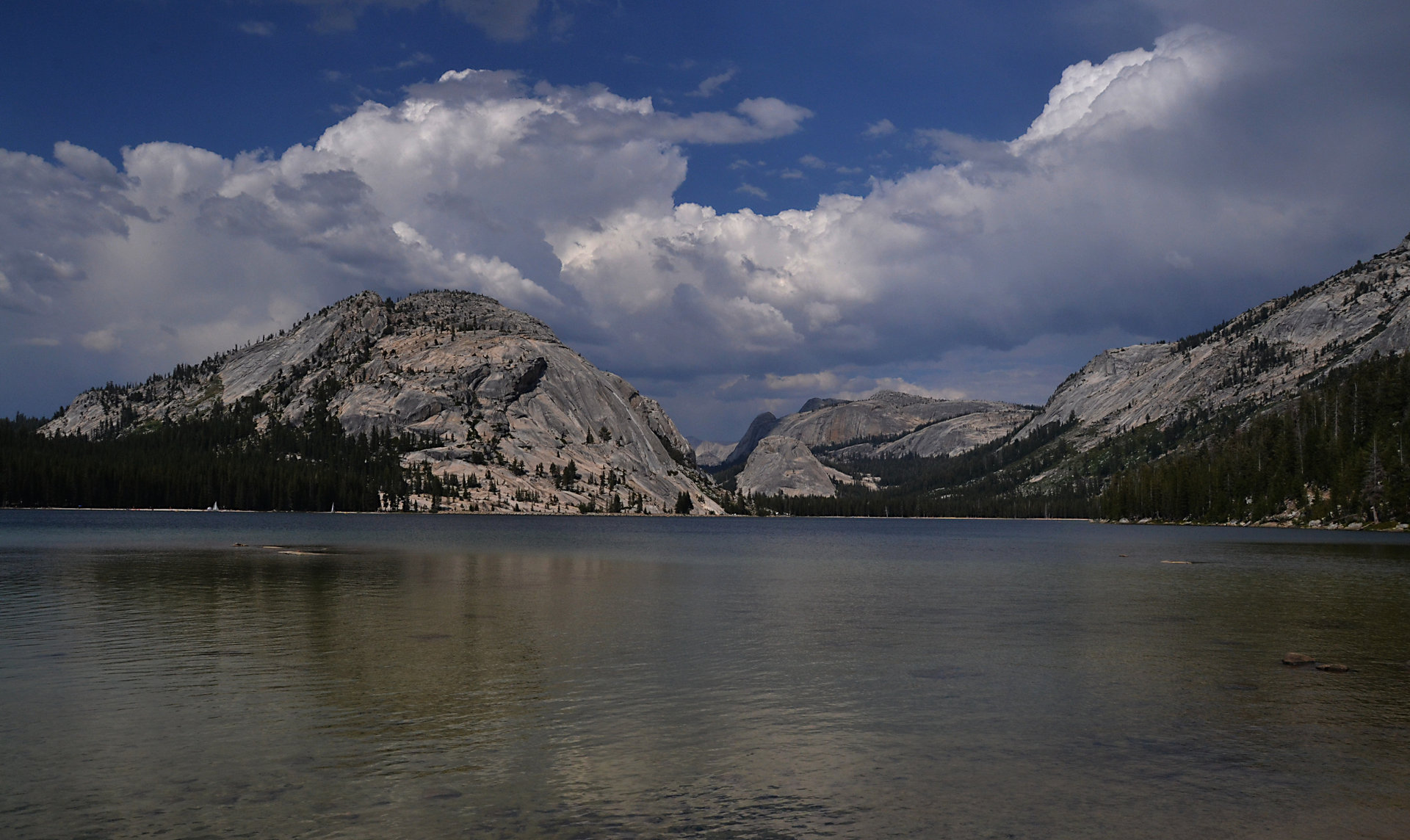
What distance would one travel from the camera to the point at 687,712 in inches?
1177

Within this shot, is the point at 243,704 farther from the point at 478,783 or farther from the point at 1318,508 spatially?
the point at 1318,508

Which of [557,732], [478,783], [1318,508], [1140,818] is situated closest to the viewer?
[1140,818]

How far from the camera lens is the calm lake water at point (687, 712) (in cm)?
2023

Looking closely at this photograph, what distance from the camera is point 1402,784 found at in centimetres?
2289

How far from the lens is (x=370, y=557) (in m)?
98.9

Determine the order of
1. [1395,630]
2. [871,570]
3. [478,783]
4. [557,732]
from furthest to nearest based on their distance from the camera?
[871,570] < [1395,630] < [557,732] < [478,783]

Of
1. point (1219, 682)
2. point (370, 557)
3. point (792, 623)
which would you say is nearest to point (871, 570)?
point (792, 623)

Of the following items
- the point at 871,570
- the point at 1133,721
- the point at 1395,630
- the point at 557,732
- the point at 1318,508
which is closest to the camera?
the point at 557,732

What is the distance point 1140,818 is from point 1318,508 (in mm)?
205532

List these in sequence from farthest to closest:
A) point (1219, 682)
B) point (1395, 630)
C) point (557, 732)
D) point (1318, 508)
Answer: point (1318, 508), point (1395, 630), point (1219, 682), point (557, 732)

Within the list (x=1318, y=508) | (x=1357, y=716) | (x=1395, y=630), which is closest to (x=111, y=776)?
(x=1357, y=716)

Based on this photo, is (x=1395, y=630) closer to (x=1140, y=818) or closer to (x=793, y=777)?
(x=1140, y=818)

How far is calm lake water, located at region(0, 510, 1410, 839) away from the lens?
20.2 m

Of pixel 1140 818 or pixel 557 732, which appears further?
pixel 557 732
